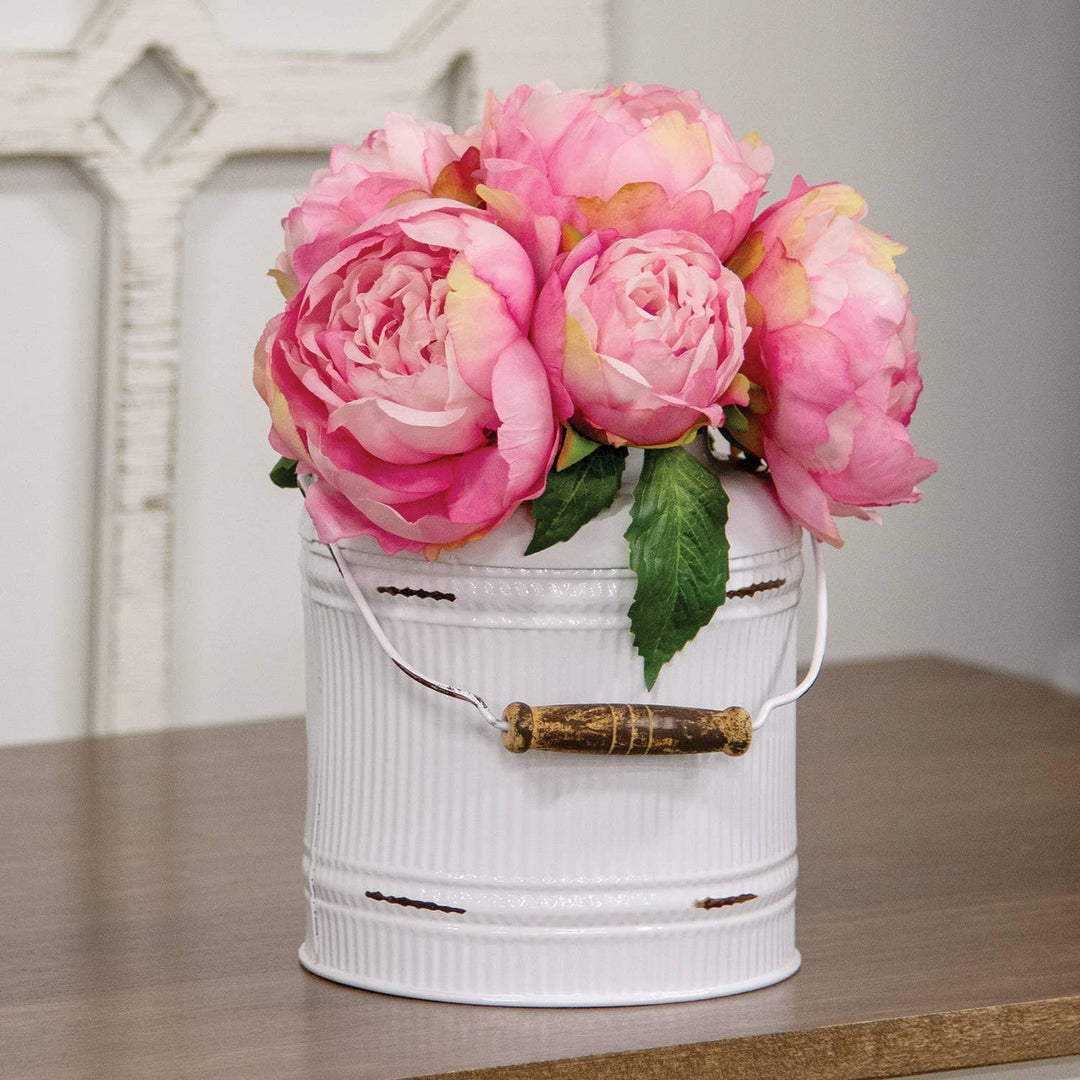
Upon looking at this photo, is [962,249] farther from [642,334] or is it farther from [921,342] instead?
[642,334]

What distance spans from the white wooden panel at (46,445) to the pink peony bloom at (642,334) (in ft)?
2.57

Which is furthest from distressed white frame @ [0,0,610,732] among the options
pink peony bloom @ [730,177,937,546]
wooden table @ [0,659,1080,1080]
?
pink peony bloom @ [730,177,937,546]

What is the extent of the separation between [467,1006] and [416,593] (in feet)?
0.52

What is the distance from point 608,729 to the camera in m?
0.54

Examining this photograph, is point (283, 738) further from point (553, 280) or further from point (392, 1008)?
point (553, 280)

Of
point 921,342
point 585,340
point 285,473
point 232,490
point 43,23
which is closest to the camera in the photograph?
point 585,340

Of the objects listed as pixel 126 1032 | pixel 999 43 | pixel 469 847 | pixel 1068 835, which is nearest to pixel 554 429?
pixel 469 847

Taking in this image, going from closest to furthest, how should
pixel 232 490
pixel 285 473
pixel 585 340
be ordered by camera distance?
1. pixel 585 340
2. pixel 285 473
3. pixel 232 490

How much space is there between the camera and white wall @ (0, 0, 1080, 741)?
1.22m

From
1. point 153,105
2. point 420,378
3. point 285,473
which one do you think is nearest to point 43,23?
point 153,105

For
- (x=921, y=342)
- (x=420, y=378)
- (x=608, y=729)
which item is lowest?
(x=608, y=729)

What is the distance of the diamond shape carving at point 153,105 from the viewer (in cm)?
116

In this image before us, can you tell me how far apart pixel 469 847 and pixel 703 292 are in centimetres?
22

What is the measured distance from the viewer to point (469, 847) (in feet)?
1.88
